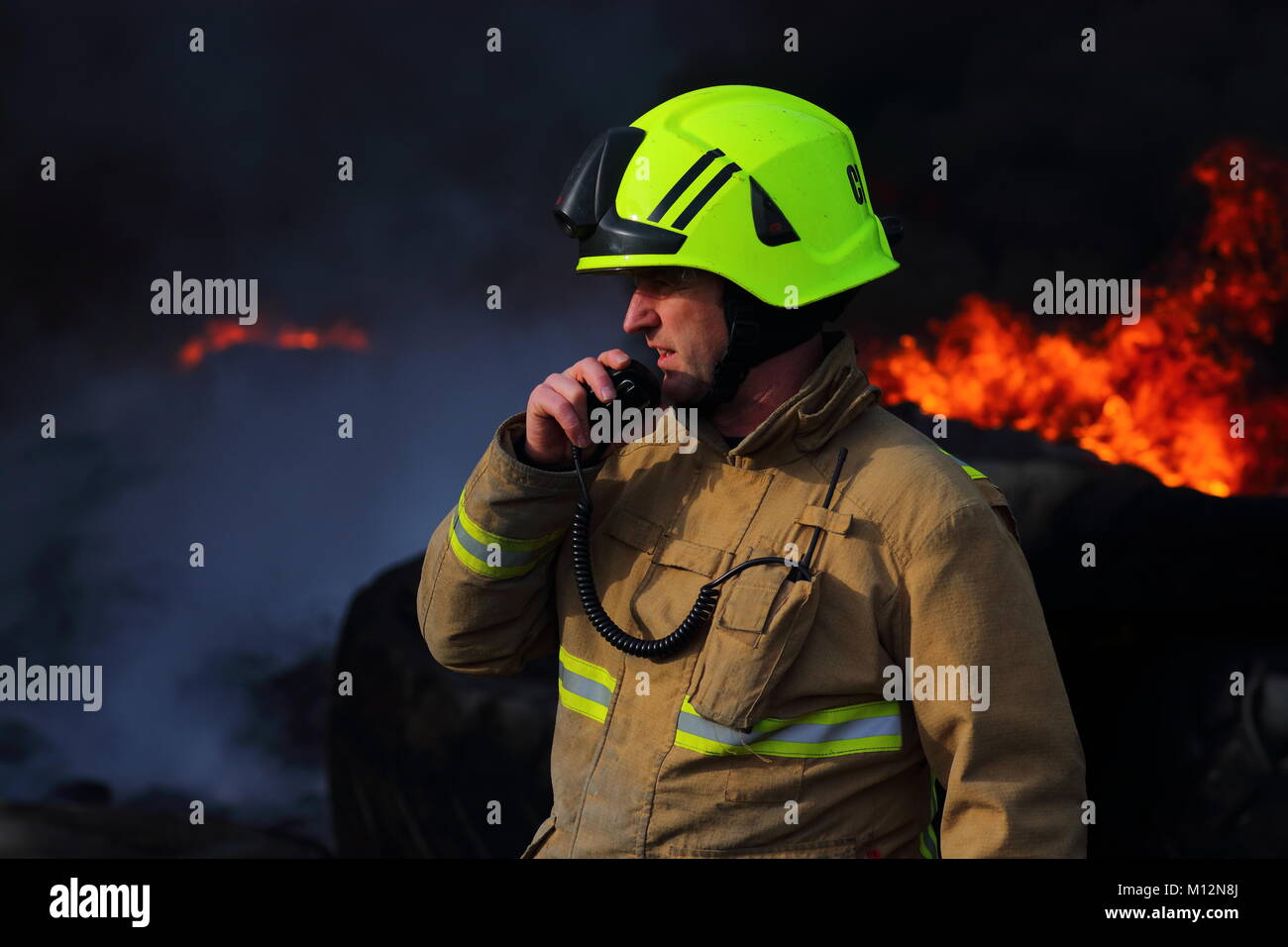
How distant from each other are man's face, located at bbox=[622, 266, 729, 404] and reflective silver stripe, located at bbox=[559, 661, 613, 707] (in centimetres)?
57

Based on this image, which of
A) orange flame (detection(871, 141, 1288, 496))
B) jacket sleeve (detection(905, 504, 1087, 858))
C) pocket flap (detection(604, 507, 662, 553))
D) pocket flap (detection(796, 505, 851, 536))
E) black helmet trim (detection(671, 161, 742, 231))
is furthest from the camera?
orange flame (detection(871, 141, 1288, 496))

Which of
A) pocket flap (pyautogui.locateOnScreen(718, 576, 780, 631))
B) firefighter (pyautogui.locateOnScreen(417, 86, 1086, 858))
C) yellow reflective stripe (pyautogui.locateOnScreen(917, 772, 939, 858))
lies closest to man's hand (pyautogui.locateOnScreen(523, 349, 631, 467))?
firefighter (pyautogui.locateOnScreen(417, 86, 1086, 858))

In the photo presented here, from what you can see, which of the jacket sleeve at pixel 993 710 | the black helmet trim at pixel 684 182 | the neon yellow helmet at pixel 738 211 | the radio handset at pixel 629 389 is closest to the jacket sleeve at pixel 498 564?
the radio handset at pixel 629 389

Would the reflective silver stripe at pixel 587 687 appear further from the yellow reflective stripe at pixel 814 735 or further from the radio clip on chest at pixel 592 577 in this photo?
the yellow reflective stripe at pixel 814 735

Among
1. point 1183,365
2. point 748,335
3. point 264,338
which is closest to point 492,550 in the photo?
point 748,335

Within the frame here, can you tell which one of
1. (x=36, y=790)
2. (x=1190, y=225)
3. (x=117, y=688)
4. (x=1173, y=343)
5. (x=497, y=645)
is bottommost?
(x=36, y=790)

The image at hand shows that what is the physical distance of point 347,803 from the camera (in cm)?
622

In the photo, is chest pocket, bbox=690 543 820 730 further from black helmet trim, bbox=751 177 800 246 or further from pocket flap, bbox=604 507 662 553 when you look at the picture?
black helmet trim, bbox=751 177 800 246

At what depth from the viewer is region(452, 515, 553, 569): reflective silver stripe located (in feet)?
8.98

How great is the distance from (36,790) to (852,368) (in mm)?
6168

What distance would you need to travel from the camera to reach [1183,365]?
771 centimetres

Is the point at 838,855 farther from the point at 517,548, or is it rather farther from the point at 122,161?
the point at 122,161

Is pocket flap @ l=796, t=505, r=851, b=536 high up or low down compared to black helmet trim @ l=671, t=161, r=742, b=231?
down
